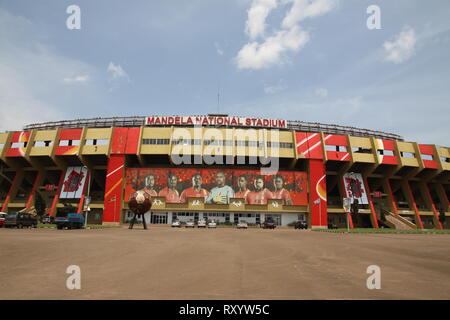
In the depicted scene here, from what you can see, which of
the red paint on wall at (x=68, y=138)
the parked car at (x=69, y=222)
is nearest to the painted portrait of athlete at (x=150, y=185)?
the red paint on wall at (x=68, y=138)

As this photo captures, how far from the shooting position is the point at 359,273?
8.53 meters

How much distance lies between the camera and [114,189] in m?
54.5

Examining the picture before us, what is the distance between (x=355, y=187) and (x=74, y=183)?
60.8 meters

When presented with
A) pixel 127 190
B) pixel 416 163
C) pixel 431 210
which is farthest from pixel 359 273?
pixel 431 210

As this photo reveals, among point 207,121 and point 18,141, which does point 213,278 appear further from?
point 18,141

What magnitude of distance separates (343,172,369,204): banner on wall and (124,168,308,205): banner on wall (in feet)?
32.1

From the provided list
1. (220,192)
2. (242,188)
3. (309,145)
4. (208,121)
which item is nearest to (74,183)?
(220,192)

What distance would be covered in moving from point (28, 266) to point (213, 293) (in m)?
7.04

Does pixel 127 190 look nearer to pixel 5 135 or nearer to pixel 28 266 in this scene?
pixel 5 135

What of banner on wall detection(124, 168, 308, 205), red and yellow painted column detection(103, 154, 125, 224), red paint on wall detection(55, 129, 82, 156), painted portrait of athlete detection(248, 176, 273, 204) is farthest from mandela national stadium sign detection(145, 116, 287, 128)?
red paint on wall detection(55, 129, 82, 156)

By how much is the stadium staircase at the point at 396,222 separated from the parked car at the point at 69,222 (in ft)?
Answer: 186

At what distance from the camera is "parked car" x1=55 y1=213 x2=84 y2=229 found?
32.2 meters

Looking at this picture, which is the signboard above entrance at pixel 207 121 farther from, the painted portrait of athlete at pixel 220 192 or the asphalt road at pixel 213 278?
the asphalt road at pixel 213 278

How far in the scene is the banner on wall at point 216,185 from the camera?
55938mm
